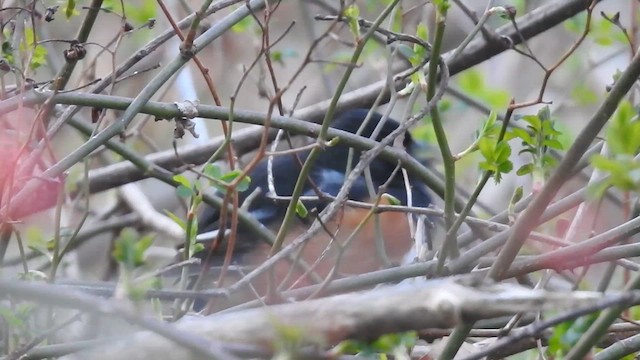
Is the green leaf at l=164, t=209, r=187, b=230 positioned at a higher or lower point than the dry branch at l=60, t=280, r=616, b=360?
higher

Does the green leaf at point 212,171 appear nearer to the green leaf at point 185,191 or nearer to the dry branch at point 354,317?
the green leaf at point 185,191

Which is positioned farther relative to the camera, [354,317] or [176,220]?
[176,220]

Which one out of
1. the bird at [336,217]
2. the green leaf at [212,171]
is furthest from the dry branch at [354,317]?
the bird at [336,217]

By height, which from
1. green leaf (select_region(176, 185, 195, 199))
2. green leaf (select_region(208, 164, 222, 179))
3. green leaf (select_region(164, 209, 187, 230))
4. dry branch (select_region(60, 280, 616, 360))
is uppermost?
green leaf (select_region(208, 164, 222, 179))

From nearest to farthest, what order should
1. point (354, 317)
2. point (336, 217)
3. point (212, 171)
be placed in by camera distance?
point (354, 317) → point (212, 171) → point (336, 217)

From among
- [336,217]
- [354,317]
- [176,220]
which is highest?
[336,217]

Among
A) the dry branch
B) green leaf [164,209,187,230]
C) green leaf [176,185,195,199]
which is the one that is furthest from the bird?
the dry branch

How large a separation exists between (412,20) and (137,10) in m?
0.91

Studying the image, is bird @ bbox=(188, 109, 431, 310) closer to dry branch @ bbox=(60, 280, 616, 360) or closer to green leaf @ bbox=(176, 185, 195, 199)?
green leaf @ bbox=(176, 185, 195, 199)

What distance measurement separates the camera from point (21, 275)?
165cm

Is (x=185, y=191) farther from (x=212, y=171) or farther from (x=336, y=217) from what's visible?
(x=336, y=217)

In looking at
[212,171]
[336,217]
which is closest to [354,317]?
[212,171]

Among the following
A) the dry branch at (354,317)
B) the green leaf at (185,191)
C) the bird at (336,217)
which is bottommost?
the dry branch at (354,317)

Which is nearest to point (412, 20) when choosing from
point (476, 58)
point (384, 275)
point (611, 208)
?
point (476, 58)
